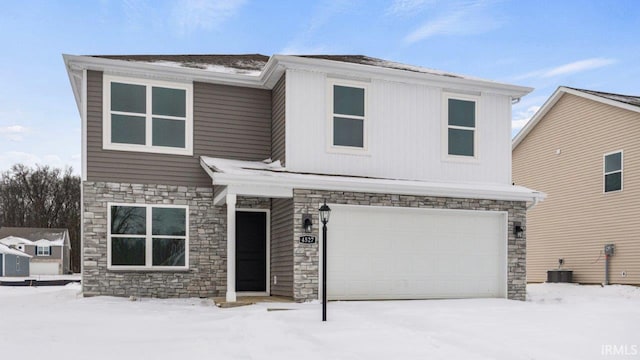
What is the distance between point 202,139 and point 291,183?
2.65m

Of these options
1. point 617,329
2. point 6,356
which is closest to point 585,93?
point 617,329

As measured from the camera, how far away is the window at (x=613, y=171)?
52.9 ft

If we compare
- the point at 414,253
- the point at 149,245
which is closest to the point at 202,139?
the point at 149,245

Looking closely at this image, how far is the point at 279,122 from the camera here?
12125 mm

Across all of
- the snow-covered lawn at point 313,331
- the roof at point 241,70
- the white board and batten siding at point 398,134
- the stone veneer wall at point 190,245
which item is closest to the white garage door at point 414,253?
the snow-covered lawn at point 313,331

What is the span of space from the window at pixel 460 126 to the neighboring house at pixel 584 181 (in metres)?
5.60

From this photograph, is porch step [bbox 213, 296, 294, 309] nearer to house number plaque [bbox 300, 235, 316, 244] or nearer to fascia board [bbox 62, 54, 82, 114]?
house number plaque [bbox 300, 235, 316, 244]

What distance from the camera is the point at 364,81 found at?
39.9 ft

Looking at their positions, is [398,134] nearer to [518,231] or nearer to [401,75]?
[401,75]

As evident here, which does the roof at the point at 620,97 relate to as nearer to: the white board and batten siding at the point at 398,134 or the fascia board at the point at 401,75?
the fascia board at the point at 401,75

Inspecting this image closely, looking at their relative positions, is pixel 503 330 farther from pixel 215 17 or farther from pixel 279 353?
pixel 215 17

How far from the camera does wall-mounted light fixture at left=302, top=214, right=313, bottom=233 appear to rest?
10.9 m

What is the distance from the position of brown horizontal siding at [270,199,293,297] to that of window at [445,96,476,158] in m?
4.02

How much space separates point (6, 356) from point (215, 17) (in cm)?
1318
